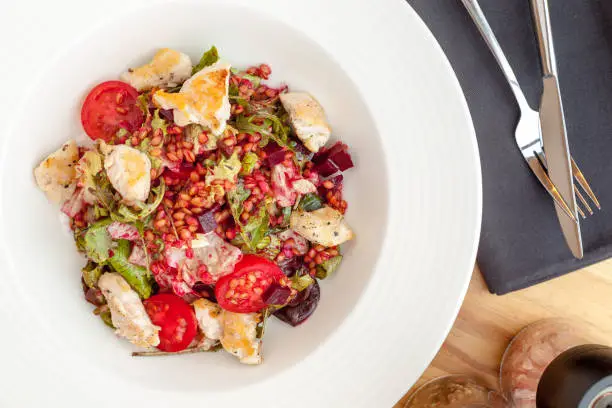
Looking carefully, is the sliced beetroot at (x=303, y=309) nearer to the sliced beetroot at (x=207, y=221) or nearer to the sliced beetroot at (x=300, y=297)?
the sliced beetroot at (x=300, y=297)

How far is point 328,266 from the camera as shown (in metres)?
2.27

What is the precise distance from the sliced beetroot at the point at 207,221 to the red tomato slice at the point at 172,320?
343mm

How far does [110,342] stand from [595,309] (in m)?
2.04

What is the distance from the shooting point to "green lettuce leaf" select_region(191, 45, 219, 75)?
2.14 m

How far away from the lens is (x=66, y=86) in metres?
2.06

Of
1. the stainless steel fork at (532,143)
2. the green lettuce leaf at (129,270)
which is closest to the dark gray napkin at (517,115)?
the stainless steel fork at (532,143)

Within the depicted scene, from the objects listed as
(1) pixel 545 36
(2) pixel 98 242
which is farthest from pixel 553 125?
(2) pixel 98 242

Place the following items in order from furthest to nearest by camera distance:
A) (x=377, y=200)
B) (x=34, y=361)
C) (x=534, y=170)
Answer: (x=534, y=170), (x=377, y=200), (x=34, y=361)

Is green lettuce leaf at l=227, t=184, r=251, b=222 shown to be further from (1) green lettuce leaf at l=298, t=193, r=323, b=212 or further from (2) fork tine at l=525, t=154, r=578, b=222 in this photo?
(2) fork tine at l=525, t=154, r=578, b=222

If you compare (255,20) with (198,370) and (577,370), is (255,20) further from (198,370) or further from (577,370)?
(577,370)

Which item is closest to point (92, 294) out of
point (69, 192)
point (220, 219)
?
point (69, 192)

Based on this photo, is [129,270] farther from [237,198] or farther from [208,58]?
[208,58]

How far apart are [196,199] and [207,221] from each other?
0.29 ft

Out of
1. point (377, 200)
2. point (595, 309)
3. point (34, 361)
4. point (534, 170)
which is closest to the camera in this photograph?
point (34, 361)
